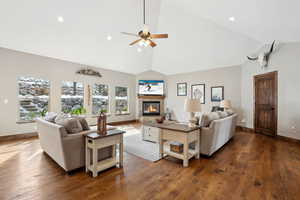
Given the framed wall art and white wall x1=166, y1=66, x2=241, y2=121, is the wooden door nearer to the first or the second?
white wall x1=166, y1=66, x2=241, y2=121

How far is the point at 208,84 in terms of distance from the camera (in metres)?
6.69

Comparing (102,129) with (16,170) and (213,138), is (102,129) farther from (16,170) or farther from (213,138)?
(213,138)

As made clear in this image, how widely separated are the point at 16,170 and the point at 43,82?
351cm

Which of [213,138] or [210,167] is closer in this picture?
[210,167]

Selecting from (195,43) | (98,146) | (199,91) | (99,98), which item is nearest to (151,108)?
(199,91)

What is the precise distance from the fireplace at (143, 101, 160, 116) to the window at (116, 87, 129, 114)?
1.04m

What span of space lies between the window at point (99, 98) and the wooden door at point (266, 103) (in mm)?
6423

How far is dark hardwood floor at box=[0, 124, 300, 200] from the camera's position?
183cm

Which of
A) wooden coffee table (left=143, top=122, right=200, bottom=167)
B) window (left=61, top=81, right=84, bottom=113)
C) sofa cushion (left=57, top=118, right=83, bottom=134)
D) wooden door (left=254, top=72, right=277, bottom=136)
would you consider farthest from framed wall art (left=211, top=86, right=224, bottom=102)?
window (left=61, top=81, right=84, bottom=113)

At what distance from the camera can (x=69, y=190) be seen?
1.91 meters

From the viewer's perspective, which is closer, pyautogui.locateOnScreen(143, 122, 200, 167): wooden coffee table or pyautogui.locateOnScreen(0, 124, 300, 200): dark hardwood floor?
pyautogui.locateOnScreen(0, 124, 300, 200): dark hardwood floor

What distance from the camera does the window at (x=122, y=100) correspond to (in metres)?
7.30

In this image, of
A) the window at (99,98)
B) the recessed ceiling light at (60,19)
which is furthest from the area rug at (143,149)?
the recessed ceiling light at (60,19)

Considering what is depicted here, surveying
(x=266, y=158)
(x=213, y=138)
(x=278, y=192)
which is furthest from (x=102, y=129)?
(x=266, y=158)
